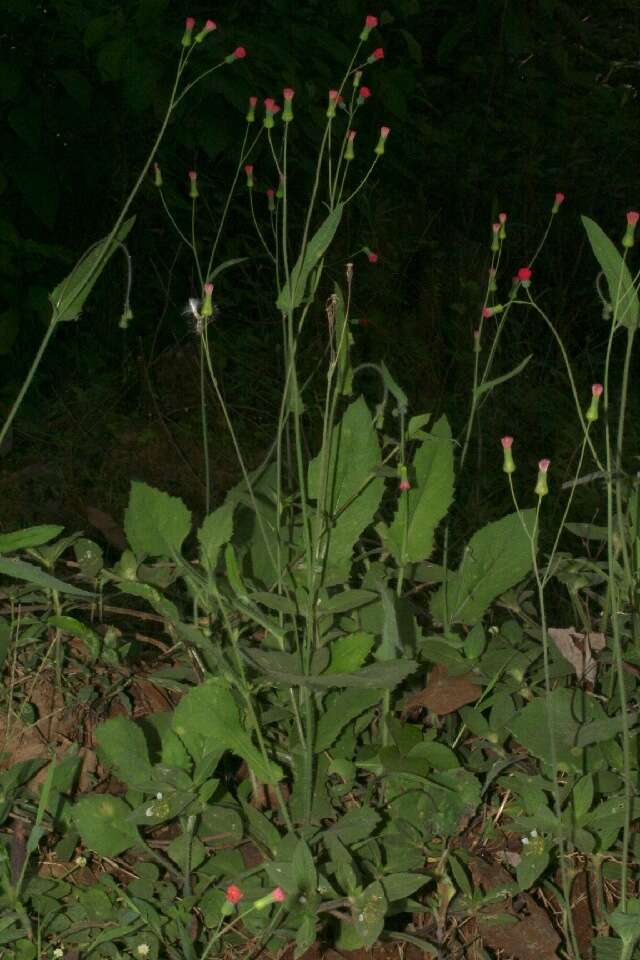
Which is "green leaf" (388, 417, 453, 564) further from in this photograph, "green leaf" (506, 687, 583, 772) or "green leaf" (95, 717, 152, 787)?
"green leaf" (95, 717, 152, 787)

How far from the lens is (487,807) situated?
1.23m

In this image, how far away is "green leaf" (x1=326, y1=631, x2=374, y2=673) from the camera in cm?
116

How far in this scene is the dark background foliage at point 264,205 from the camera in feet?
8.75

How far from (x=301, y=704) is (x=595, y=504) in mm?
1561

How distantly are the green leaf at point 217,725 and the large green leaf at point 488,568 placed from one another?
259 mm

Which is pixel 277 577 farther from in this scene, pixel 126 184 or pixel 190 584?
pixel 126 184

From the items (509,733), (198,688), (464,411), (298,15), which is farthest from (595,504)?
(198,688)

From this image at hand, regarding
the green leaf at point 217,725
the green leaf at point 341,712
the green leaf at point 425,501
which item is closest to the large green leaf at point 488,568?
the green leaf at point 425,501

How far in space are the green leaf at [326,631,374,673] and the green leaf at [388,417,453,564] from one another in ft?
0.40

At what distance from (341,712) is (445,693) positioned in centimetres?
11

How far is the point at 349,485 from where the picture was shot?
127 centimetres

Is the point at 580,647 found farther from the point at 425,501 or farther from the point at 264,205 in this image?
the point at 264,205

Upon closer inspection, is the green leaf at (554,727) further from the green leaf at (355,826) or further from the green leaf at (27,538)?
the green leaf at (27,538)

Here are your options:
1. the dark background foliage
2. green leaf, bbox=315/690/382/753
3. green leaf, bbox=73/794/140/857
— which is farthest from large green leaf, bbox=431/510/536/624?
the dark background foliage
